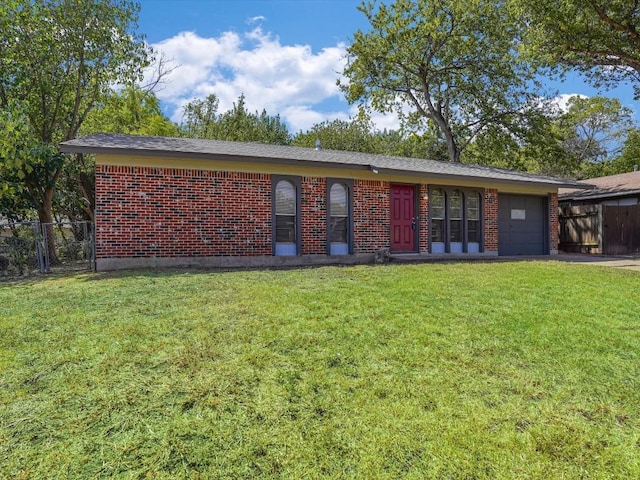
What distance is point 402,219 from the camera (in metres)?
11.4

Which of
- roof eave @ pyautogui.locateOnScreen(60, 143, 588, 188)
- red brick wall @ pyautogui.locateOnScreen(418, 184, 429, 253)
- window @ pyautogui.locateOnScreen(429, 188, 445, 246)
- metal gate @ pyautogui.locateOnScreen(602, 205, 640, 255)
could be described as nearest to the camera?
roof eave @ pyautogui.locateOnScreen(60, 143, 588, 188)

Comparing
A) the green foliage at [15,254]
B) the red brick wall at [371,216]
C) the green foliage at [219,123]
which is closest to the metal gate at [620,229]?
the red brick wall at [371,216]

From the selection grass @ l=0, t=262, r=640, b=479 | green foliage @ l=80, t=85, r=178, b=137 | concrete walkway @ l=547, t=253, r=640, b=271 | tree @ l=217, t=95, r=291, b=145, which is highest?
tree @ l=217, t=95, r=291, b=145

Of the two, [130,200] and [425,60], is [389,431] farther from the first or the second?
[425,60]

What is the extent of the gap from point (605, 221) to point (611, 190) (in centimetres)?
201

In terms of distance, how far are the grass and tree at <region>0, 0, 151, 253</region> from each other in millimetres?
7472

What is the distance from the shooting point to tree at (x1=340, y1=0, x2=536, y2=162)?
758 inches

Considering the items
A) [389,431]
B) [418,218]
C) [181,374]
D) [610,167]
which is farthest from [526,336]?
[610,167]

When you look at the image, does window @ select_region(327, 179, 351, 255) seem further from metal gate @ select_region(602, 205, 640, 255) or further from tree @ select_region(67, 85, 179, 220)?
metal gate @ select_region(602, 205, 640, 255)

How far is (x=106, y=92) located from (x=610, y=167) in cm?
3551

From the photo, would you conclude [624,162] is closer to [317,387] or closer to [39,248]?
[317,387]

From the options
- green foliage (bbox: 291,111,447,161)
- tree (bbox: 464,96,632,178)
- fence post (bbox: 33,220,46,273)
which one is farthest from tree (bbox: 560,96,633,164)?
fence post (bbox: 33,220,46,273)

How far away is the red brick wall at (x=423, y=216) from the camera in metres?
11.5

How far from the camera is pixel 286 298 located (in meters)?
5.32
